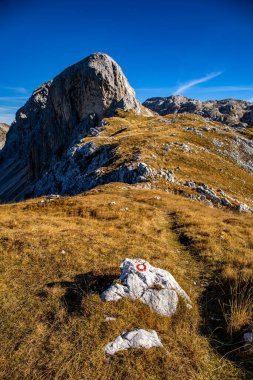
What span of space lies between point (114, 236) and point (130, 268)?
572 centimetres

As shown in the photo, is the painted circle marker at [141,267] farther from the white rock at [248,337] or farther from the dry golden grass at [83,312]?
the white rock at [248,337]

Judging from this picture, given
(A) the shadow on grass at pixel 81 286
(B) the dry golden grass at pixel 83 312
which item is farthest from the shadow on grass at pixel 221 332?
(A) the shadow on grass at pixel 81 286

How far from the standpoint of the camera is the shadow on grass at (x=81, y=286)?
26.3 feet

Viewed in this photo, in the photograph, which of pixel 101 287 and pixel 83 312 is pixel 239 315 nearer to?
pixel 101 287

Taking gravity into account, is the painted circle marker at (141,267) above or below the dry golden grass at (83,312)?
above

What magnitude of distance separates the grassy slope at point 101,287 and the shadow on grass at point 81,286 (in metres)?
0.04

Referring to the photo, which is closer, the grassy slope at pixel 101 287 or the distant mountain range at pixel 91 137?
the grassy slope at pixel 101 287

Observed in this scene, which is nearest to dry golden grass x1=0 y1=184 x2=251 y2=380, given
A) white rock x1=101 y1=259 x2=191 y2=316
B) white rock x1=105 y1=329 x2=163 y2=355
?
white rock x1=105 y1=329 x2=163 y2=355

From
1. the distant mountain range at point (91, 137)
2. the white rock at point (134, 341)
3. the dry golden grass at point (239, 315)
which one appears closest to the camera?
the white rock at point (134, 341)

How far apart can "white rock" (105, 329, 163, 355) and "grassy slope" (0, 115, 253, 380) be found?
17cm

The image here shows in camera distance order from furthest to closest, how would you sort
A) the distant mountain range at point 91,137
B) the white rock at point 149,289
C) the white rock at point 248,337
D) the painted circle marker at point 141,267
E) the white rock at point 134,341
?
the distant mountain range at point 91,137 → the painted circle marker at point 141,267 → the white rock at point 149,289 → the white rock at point 248,337 → the white rock at point 134,341

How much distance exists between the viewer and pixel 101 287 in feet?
28.7

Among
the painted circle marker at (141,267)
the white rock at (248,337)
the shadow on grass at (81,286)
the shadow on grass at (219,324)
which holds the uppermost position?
the painted circle marker at (141,267)

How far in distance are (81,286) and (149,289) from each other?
2.55 metres
